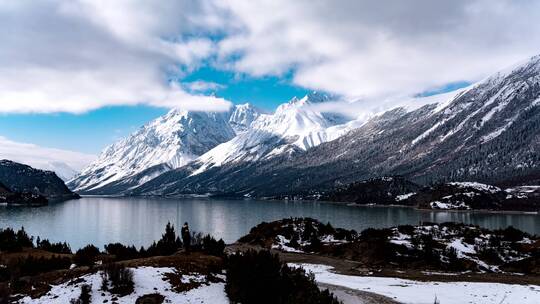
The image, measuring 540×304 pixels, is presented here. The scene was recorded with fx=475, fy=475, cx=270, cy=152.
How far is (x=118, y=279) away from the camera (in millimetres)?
31203

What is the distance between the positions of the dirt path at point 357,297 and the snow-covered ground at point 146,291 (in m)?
8.29

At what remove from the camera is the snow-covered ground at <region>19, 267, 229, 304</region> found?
29298 millimetres

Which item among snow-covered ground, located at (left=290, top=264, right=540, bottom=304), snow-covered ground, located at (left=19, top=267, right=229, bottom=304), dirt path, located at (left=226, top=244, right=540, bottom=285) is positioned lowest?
dirt path, located at (left=226, top=244, right=540, bottom=285)

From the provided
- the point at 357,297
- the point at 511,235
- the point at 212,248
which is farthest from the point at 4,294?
the point at 511,235

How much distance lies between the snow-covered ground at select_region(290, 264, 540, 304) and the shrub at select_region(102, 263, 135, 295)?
18388 millimetres

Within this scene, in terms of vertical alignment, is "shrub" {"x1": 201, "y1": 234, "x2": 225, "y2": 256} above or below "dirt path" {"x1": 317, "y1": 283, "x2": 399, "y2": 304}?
above

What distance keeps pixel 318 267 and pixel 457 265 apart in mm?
17137

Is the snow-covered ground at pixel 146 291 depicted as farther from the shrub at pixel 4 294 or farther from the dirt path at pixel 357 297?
the dirt path at pixel 357 297

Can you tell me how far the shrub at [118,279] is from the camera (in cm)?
3054

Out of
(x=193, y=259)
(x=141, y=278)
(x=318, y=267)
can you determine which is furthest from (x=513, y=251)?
(x=141, y=278)

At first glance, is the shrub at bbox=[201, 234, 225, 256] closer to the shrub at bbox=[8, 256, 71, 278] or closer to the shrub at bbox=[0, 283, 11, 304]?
the shrub at bbox=[8, 256, 71, 278]

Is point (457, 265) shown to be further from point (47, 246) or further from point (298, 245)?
point (47, 246)

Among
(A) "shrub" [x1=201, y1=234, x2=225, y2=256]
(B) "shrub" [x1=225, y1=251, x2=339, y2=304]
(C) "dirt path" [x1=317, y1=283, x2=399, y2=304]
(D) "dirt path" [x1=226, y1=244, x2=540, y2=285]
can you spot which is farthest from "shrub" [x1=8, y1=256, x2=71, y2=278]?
(C) "dirt path" [x1=317, y1=283, x2=399, y2=304]

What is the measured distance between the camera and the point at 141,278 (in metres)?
32.6
